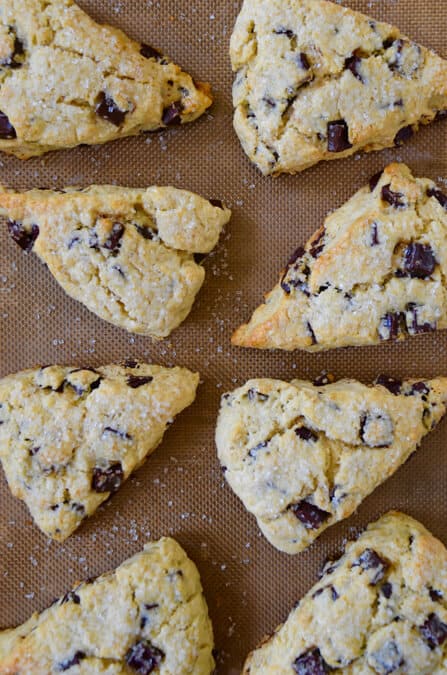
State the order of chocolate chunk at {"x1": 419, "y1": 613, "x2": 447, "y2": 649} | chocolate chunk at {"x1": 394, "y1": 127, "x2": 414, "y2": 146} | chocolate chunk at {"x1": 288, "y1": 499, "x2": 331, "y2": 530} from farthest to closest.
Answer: chocolate chunk at {"x1": 394, "y1": 127, "x2": 414, "y2": 146}, chocolate chunk at {"x1": 288, "y1": 499, "x2": 331, "y2": 530}, chocolate chunk at {"x1": 419, "y1": 613, "x2": 447, "y2": 649}

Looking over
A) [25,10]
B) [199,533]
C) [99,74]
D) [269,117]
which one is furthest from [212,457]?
[25,10]

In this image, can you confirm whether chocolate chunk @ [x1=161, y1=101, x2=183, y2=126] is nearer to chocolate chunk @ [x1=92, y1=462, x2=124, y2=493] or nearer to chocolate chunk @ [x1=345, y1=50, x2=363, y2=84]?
chocolate chunk @ [x1=345, y1=50, x2=363, y2=84]

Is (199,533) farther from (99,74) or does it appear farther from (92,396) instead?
(99,74)

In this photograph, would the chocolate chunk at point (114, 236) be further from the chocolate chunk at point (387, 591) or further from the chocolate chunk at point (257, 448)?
the chocolate chunk at point (387, 591)

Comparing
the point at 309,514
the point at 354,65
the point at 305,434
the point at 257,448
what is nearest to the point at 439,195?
the point at 354,65

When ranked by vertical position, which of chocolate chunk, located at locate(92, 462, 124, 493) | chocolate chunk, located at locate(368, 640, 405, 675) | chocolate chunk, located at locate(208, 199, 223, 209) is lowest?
chocolate chunk, located at locate(92, 462, 124, 493)

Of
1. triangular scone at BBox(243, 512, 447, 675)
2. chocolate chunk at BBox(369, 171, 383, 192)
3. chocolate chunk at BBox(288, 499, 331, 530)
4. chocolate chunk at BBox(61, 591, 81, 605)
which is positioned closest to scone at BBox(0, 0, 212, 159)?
chocolate chunk at BBox(369, 171, 383, 192)
